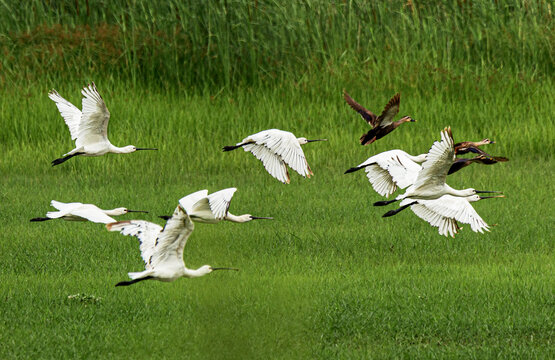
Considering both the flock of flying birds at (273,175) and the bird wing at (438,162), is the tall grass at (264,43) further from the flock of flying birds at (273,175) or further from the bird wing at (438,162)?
the bird wing at (438,162)

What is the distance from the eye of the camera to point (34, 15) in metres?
20.0

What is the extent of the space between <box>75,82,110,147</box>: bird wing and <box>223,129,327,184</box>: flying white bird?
1144 mm

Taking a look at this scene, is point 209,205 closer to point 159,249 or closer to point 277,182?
point 159,249

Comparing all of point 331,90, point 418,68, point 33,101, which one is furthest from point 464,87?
point 33,101

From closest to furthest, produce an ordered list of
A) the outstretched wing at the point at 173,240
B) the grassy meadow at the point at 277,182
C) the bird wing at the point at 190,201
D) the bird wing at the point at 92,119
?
the outstretched wing at the point at 173,240, the bird wing at the point at 190,201, the bird wing at the point at 92,119, the grassy meadow at the point at 277,182

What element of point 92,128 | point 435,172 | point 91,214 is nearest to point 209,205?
point 91,214

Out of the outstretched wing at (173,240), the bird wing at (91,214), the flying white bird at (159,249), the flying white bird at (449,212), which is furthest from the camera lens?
the flying white bird at (449,212)

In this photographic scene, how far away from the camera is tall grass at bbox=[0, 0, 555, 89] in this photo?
18.7 m

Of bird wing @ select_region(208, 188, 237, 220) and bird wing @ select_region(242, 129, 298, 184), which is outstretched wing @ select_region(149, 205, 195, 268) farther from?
bird wing @ select_region(242, 129, 298, 184)

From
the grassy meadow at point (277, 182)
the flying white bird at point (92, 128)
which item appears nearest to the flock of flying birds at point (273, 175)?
the flying white bird at point (92, 128)

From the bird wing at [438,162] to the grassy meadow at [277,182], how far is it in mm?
1392

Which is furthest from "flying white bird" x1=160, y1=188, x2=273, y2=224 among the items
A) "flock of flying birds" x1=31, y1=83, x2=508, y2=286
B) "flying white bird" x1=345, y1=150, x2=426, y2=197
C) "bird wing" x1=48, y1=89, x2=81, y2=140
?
"bird wing" x1=48, y1=89, x2=81, y2=140

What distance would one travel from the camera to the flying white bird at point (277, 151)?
25.5ft

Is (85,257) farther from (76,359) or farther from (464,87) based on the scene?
(464,87)
